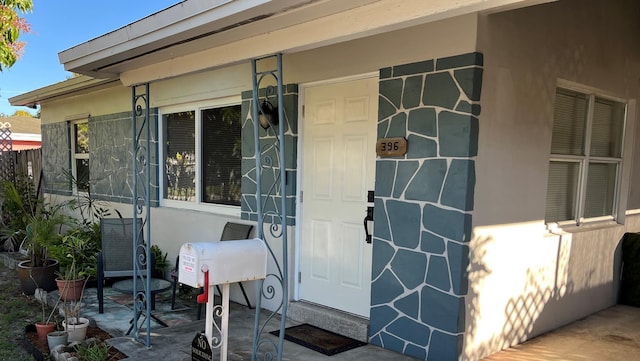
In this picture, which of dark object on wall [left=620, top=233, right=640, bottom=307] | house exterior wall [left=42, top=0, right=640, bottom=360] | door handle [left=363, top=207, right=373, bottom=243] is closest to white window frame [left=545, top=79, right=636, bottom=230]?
house exterior wall [left=42, top=0, right=640, bottom=360]

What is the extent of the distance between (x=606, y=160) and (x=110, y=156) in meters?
6.05

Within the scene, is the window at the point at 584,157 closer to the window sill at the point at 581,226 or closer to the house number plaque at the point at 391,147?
the window sill at the point at 581,226

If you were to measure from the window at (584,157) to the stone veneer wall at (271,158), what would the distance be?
2147 mm

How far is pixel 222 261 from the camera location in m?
2.33

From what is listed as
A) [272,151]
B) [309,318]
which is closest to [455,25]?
[272,151]

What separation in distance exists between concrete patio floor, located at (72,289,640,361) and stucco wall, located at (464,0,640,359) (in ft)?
0.44

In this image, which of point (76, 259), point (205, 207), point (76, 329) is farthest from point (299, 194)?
point (76, 259)

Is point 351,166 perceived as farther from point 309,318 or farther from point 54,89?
point 54,89

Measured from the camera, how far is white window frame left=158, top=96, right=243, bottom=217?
448 centimetres

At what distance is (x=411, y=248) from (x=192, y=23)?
1.99 m

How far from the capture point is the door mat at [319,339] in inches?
122

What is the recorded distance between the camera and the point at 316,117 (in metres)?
3.68

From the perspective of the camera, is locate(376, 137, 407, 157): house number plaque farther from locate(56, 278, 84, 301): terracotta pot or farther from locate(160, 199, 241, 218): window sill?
locate(56, 278, 84, 301): terracotta pot

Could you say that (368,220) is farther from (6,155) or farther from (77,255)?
(6,155)
